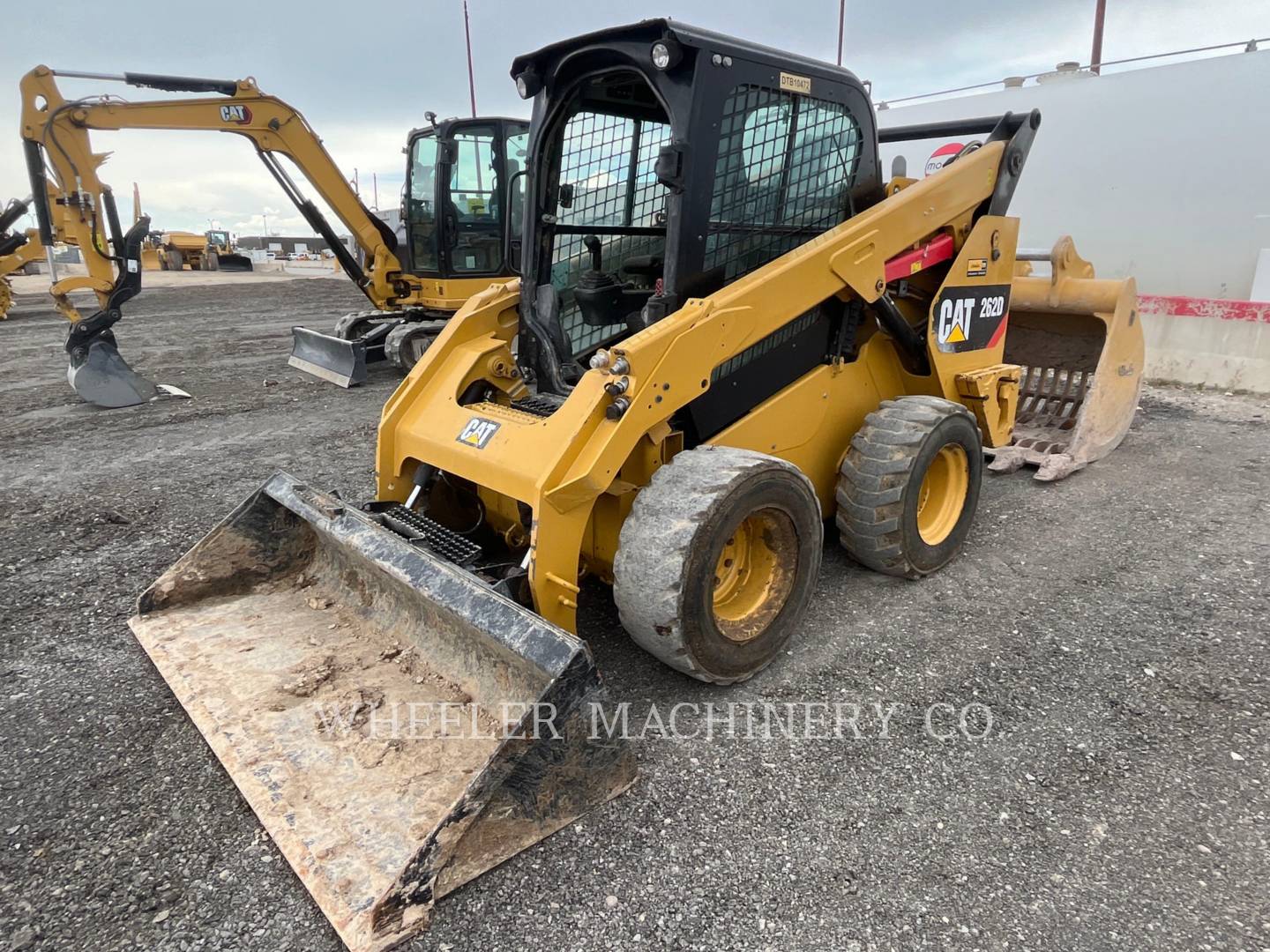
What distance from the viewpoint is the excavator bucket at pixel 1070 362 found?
16.6 ft

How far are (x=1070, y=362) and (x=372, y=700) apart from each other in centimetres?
524

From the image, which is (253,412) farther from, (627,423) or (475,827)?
(475,827)

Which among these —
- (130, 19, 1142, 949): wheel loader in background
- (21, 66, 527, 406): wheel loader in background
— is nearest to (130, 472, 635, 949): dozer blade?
(130, 19, 1142, 949): wheel loader in background

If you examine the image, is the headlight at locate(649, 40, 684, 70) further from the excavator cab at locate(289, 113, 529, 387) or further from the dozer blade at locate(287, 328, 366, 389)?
the dozer blade at locate(287, 328, 366, 389)

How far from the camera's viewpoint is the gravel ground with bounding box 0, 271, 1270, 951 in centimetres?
197

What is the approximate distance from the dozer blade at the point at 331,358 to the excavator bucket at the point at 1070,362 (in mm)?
6496

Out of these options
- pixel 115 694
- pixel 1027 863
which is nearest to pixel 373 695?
pixel 115 694

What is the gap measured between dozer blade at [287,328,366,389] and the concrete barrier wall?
25.4 feet

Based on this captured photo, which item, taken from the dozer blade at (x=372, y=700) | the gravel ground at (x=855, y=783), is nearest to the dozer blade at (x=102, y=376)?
the gravel ground at (x=855, y=783)

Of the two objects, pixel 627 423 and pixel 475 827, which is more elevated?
pixel 627 423

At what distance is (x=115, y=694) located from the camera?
2.88 metres

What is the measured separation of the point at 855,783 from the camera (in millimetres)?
2436

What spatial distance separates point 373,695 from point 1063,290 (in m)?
5.06

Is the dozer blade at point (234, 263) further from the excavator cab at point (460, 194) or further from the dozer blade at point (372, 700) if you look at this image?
the dozer blade at point (372, 700)
